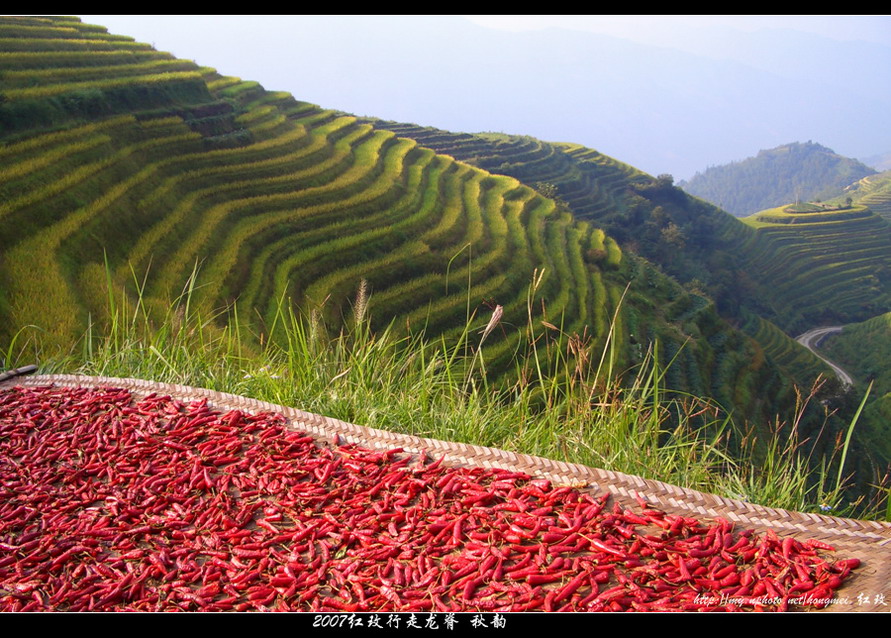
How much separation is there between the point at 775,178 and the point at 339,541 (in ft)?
498

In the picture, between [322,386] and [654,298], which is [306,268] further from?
[654,298]

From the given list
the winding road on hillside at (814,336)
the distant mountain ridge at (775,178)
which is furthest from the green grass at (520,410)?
the distant mountain ridge at (775,178)

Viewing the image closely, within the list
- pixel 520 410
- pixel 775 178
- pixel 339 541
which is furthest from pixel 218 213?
pixel 775 178

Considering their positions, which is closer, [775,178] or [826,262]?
[826,262]

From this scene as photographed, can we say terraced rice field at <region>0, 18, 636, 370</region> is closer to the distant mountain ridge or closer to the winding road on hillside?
the winding road on hillside

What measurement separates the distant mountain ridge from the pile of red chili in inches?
5422

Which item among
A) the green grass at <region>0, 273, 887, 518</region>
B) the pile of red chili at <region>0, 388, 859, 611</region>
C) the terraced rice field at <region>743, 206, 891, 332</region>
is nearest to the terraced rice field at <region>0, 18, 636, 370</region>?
the green grass at <region>0, 273, 887, 518</region>

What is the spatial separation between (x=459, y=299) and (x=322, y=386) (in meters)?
14.0

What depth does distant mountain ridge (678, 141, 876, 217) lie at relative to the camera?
417 ft

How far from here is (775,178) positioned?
439 ft

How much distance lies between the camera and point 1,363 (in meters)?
4.63

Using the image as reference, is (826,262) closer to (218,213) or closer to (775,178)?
(218,213)

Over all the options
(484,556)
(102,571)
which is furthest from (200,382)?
(484,556)

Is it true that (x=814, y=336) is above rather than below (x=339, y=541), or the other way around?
below
